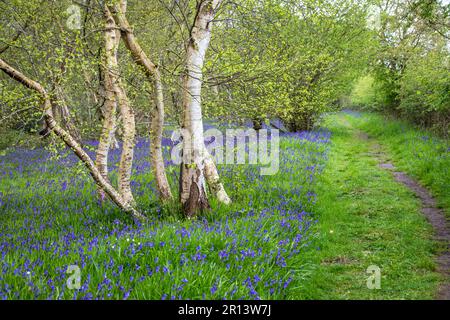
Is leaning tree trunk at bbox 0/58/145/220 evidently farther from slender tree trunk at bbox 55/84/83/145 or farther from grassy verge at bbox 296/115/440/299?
grassy verge at bbox 296/115/440/299

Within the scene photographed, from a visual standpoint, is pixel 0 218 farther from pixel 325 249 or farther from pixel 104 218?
pixel 325 249

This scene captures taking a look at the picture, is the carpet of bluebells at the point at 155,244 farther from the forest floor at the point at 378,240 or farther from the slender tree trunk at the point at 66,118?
the slender tree trunk at the point at 66,118

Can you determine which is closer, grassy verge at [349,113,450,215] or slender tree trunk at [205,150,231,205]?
slender tree trunk at [205,150,231,205]

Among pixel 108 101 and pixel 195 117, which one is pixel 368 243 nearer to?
pixel 195 117

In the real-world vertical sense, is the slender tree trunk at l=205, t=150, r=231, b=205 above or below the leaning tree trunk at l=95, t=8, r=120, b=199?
below

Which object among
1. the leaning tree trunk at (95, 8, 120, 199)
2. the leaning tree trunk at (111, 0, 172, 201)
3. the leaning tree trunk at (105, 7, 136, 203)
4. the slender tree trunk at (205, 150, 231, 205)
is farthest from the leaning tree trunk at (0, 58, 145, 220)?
the slender tree trunk at (205, 150, 231, 205)

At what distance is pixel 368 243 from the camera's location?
7.53 m

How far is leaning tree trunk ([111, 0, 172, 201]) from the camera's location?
26.7ft

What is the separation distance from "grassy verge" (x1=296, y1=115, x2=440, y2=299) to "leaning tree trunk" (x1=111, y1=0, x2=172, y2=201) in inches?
145

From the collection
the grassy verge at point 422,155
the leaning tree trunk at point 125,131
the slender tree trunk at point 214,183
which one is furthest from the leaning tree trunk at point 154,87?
the grassy verge at point 422,155

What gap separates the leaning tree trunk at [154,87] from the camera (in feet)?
26.7

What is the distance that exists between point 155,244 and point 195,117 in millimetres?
2969

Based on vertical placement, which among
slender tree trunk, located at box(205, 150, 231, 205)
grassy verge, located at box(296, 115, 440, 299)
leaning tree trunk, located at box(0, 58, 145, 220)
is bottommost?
grassy verge, located at box(296, 115, 440, 299)

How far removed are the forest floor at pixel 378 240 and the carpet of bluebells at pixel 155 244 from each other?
43 cm
